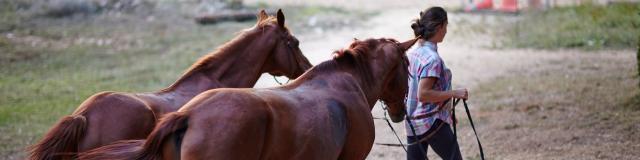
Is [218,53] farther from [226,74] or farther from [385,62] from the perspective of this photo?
[385,62]

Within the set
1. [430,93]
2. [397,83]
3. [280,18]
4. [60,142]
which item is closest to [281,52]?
[280,18]

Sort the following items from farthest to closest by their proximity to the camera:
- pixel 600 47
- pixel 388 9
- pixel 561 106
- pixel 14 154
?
pixel 388 9 → pixel 600 47 → pixel 561 106 → pixel 14 154

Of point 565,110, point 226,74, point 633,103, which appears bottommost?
point 565,110

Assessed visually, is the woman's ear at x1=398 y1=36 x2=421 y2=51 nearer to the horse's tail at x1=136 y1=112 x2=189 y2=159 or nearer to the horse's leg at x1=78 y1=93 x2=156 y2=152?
the horse's leg at x1=78 y1=93 x2=156 y2=152

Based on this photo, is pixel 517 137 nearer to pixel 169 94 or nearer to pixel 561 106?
pixel 561 106

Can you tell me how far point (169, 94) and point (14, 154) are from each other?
12.4 feet

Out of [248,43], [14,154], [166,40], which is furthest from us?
[166,40]

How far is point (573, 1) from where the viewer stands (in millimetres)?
21641

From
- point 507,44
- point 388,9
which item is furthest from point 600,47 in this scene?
point 388,9

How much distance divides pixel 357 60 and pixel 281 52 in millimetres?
1449

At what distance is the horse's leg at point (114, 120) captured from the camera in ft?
19.9

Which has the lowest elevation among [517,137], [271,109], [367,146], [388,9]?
[388,9]

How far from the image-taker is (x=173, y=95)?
6742mm

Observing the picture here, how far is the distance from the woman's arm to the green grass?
11.0 metres
